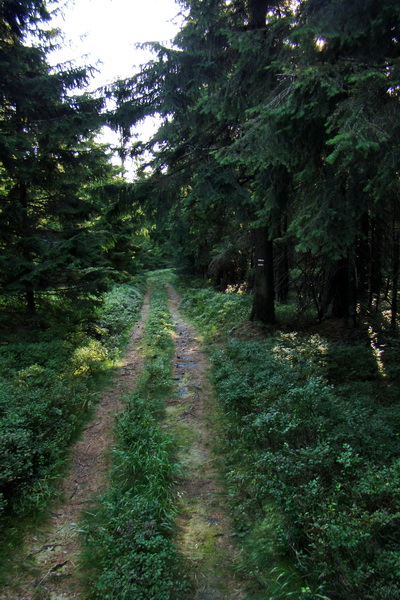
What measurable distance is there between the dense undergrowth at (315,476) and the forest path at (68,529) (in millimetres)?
1819

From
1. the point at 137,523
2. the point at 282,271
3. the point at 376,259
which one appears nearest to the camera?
the point at 137,523

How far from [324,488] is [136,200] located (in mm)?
9203

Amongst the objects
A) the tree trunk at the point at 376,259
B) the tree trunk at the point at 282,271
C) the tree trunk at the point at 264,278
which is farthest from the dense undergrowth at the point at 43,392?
the tree trunk at the point at 376,259

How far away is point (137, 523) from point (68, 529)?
3.08 ft

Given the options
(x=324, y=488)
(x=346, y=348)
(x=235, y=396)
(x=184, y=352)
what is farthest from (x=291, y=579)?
(x=184, y=352)

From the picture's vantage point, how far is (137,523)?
367 centimetres

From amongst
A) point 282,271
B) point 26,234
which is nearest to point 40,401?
point 26,234

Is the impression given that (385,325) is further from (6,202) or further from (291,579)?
(6,202)

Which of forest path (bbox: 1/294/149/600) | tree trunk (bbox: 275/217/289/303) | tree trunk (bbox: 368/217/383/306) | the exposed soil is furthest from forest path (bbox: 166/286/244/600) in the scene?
tree trunk (bbox: 275/217/289/303)

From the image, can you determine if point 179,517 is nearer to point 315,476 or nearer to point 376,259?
point 315,476

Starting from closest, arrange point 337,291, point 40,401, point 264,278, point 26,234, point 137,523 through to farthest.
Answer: point 137,523 → point 40,401 → point 26,234 → point 337,291 → point 264,278

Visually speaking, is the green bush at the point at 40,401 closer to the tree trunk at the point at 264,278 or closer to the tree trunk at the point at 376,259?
the tree trunk at the point at 264,278

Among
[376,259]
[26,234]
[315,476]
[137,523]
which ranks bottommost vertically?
[137,523]

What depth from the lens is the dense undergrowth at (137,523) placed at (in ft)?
10.1
